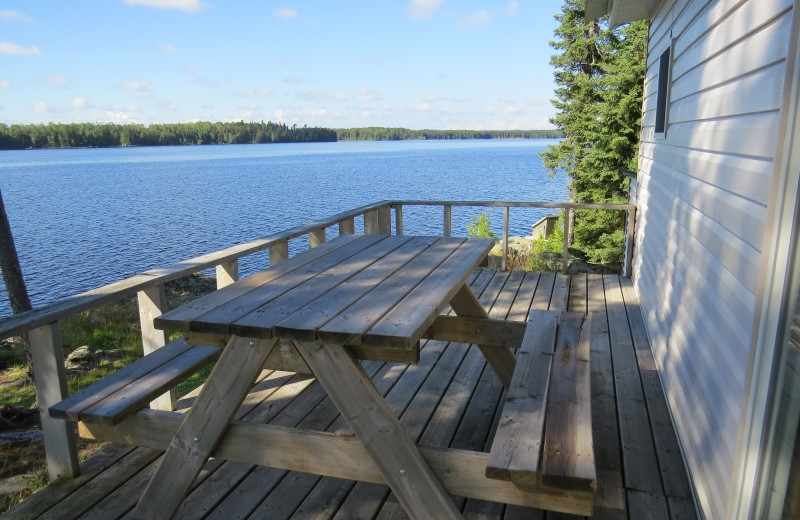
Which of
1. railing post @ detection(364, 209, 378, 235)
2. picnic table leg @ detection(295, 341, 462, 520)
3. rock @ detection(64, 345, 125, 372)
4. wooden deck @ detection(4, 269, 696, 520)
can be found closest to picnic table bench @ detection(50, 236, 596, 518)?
picnic table leg @ detection(295, 341, 462, 520)

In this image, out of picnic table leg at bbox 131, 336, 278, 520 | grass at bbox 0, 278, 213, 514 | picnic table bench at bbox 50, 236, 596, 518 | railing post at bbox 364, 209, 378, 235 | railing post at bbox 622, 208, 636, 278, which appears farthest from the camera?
railing post at bbox 622, 208, 636, 278

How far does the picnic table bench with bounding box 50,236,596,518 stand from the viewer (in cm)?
167

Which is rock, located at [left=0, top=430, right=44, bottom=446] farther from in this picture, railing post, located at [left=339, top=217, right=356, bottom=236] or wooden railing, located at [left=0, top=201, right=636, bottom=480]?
railing post, located at [left=339, top=217, right=356, bottom=236]

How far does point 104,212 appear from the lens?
24.1 m

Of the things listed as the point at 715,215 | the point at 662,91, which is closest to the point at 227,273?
the point at 715,215

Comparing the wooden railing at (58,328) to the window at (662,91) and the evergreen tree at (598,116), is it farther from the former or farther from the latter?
the evergreen tree at (598,116)

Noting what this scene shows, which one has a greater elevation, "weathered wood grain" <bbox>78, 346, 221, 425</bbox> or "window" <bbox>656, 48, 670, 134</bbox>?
"window" <bbox>656, 48, 670, 134</bbox>

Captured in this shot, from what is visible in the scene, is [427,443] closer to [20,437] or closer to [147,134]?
[20,437]

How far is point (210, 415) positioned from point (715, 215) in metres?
2.18

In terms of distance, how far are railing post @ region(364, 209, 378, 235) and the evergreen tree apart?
658cm

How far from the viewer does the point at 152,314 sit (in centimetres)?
272

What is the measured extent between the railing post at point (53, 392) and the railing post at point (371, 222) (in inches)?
136

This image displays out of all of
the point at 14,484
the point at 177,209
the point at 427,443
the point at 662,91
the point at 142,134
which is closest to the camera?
the point at 14,484

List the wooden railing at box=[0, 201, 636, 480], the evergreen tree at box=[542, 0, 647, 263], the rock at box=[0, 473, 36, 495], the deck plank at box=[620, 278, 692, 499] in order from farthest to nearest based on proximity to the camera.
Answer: the evergreen tree at box=[542, 0, 647, 263] → the rock at box=[0, 473, 36, 495] → the deck plank at box=[620, 278, 692, 499] → the wooden railing at box=[0, 201, 636, 480]
